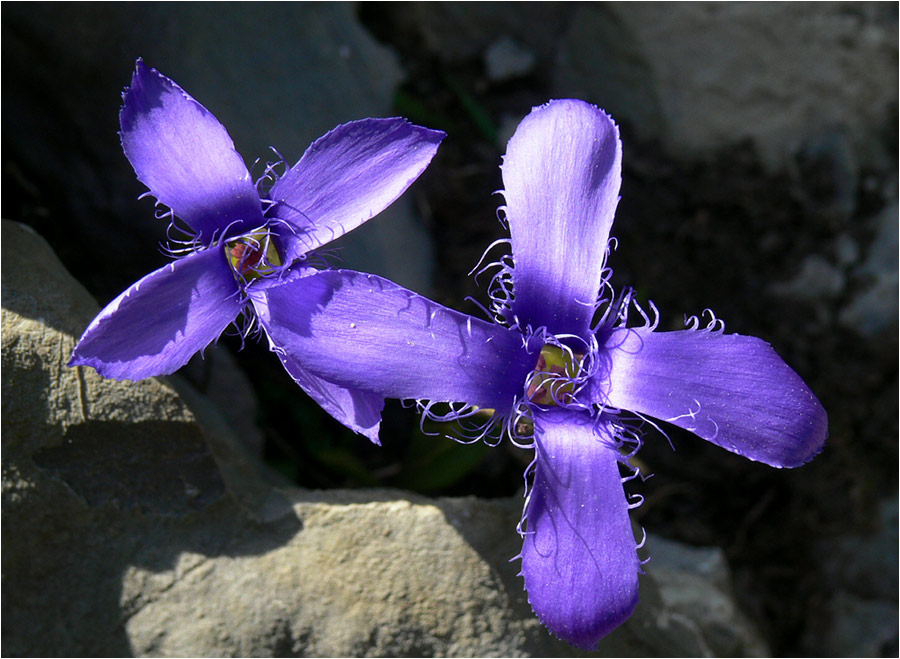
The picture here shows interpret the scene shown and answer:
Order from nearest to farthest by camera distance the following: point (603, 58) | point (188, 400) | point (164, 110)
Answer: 1. point (164, 110)
2. point (188, 400)
3. point (603, 58)

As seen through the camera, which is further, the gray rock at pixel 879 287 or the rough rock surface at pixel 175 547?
the gray rock at pixel 879 287

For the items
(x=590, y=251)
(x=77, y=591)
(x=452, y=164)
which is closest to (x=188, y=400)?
(x=77, y=591)

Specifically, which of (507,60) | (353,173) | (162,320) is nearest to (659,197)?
(507,60)

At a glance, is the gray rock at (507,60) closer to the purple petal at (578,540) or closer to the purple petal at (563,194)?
the purple petal at (563,194)

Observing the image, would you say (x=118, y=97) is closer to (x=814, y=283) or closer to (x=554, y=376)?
(x=554, y=376)

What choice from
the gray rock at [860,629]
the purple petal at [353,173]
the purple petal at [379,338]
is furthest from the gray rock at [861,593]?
the purple petal at [353,173]

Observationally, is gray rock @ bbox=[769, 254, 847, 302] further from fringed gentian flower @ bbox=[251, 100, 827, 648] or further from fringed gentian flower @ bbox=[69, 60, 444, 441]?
fringed gentian flower @ bbox=[69, 60, 444, 441]

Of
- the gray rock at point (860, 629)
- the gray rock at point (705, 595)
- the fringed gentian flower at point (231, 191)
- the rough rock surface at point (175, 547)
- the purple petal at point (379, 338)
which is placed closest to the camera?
the purple petal at point (379, 338)

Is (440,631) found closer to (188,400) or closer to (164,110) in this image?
(188,400)
